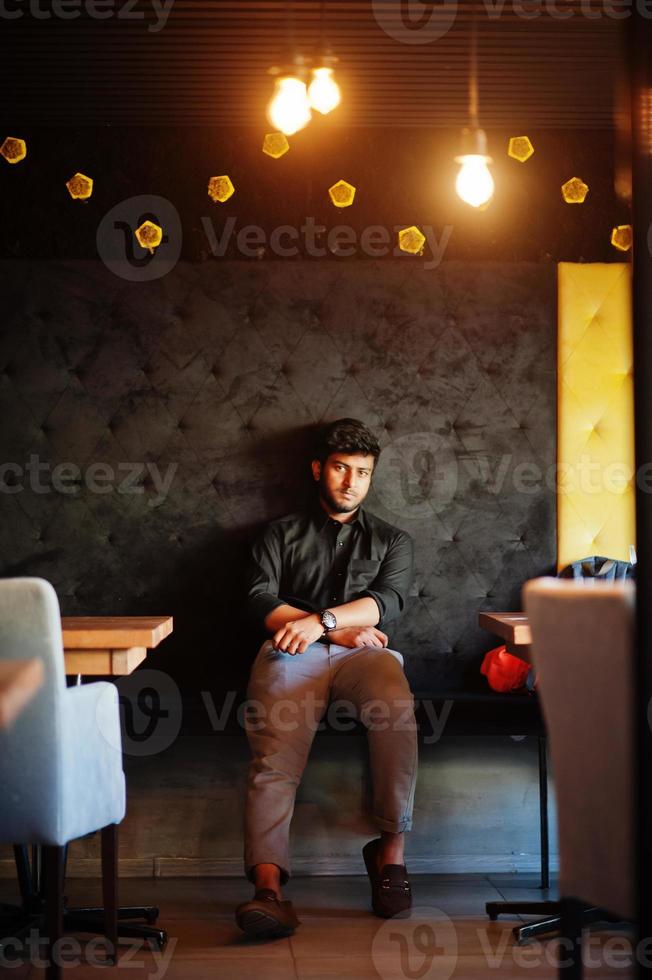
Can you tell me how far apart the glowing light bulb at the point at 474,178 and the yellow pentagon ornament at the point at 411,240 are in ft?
1.74

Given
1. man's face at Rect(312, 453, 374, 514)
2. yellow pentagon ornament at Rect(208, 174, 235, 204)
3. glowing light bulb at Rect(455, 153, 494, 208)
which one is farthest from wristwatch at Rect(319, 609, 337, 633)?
yellow pentagon ornament at Rect(208, 174, 235, 204)

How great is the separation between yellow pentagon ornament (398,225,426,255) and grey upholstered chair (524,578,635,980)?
94.7 inches

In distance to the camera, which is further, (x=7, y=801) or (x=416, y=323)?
(x=416, y=323)

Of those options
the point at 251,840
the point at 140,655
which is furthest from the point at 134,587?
the point at 251,840

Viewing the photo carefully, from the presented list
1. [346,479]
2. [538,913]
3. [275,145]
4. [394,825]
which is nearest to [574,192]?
[275,145]

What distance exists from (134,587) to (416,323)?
148cm

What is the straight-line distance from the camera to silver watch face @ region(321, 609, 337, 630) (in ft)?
10.3

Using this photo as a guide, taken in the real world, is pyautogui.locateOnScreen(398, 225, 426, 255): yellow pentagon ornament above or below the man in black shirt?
above

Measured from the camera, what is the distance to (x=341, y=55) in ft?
10.8

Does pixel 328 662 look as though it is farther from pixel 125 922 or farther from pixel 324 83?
pixel 324 83

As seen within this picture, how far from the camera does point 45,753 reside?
81.4 inches

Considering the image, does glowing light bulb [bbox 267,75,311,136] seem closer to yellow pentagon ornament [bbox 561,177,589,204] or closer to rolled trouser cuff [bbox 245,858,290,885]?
yellow pentagon ornament [bbox 561,177,589,204]

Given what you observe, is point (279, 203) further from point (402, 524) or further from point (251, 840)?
point (251, 840)

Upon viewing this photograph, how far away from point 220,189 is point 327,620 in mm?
1750
